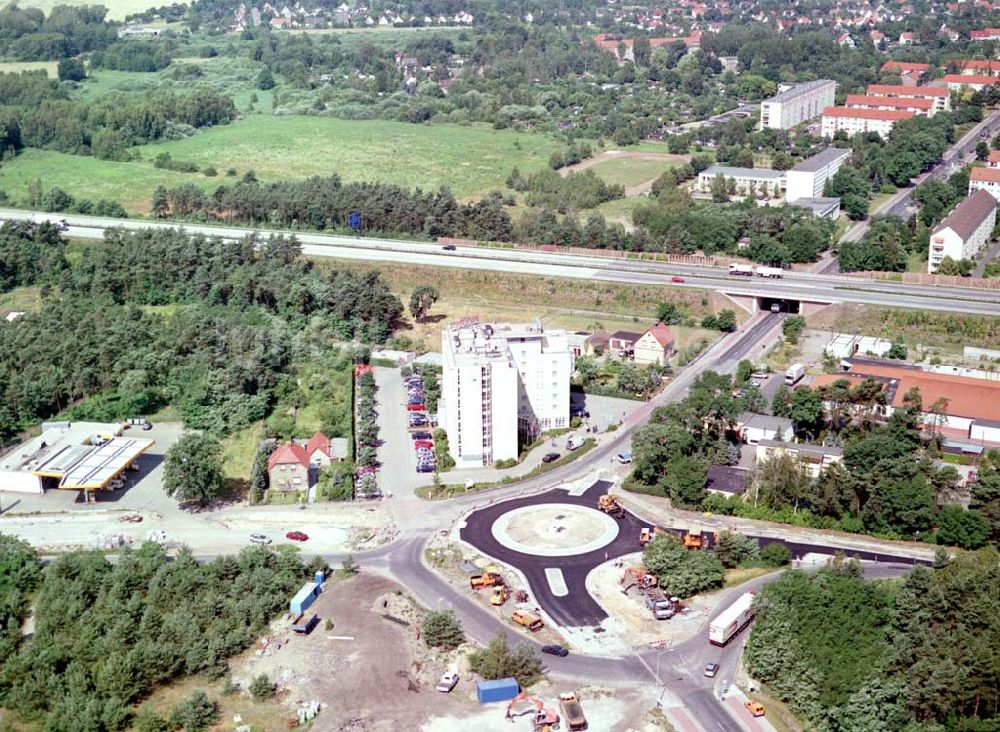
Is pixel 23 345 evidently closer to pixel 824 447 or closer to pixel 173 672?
pixel 173 672

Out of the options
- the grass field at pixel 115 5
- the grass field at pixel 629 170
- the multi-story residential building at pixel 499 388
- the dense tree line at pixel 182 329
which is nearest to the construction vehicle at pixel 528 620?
the multi-story residential building at pixel 499 388

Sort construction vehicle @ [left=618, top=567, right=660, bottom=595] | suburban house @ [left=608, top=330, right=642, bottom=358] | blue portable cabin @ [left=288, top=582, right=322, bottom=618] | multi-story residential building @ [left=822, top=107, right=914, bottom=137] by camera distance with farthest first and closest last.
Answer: multi-story residential building @ [left=822, top=107, right=914, bottom=137]
suburban house @ [left=608, top=330, right=642, bottom=358]
construction vehicle @ [left=618, top=567, right=660, bottom=595]
blue portable cabin @ [left=288, top=582, right=322, bottom=618]

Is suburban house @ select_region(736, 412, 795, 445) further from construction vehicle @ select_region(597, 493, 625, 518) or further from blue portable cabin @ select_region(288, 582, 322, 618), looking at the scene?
blue portable cabin @ select_region(288, 582, 322, 618)

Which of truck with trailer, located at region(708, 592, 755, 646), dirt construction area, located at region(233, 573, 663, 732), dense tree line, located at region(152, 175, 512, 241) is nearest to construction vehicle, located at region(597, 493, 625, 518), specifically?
truck with trailer, located at region(708, 592, 755, 646)

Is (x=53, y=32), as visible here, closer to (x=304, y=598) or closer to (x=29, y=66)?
(x=29, y=66)

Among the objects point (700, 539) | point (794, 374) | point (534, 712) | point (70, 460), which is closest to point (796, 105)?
point (794, 374)

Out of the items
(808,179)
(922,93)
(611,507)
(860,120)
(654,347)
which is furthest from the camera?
(922,93)
